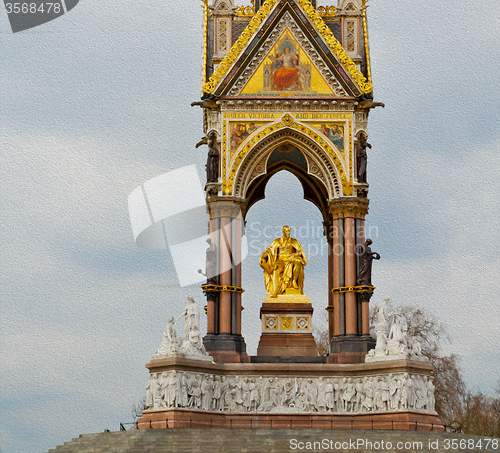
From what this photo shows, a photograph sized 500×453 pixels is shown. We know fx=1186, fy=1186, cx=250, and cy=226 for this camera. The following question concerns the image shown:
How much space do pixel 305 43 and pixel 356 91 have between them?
7.52ft

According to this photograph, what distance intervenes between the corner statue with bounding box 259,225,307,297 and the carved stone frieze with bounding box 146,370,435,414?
151 inches

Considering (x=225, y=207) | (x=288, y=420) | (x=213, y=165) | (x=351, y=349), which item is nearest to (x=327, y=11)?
(x=213, y=165)

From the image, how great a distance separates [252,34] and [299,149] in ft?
12.9

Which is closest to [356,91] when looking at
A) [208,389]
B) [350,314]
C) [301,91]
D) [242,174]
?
[301,91]

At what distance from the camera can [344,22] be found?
1501 inches

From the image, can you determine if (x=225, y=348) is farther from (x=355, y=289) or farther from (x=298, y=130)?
(x=298, y=130)

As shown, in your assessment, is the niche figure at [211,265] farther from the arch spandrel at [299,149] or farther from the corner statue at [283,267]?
the corner statue at [283,267]

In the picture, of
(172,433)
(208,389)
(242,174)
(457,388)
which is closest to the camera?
(172,433)

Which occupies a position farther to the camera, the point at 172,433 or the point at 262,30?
the point at 262,30

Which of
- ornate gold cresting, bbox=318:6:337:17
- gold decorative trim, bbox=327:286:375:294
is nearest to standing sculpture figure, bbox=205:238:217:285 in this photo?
gold decorative trim, bbox=327:286:375:294

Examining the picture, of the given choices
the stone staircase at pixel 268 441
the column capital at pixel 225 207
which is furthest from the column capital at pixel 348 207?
the stone staircase at pixel 268 441

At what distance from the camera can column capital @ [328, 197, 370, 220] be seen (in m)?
36.3

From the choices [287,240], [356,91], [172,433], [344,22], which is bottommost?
[172,433]

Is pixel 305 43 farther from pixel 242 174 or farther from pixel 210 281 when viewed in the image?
pixel 210 281
